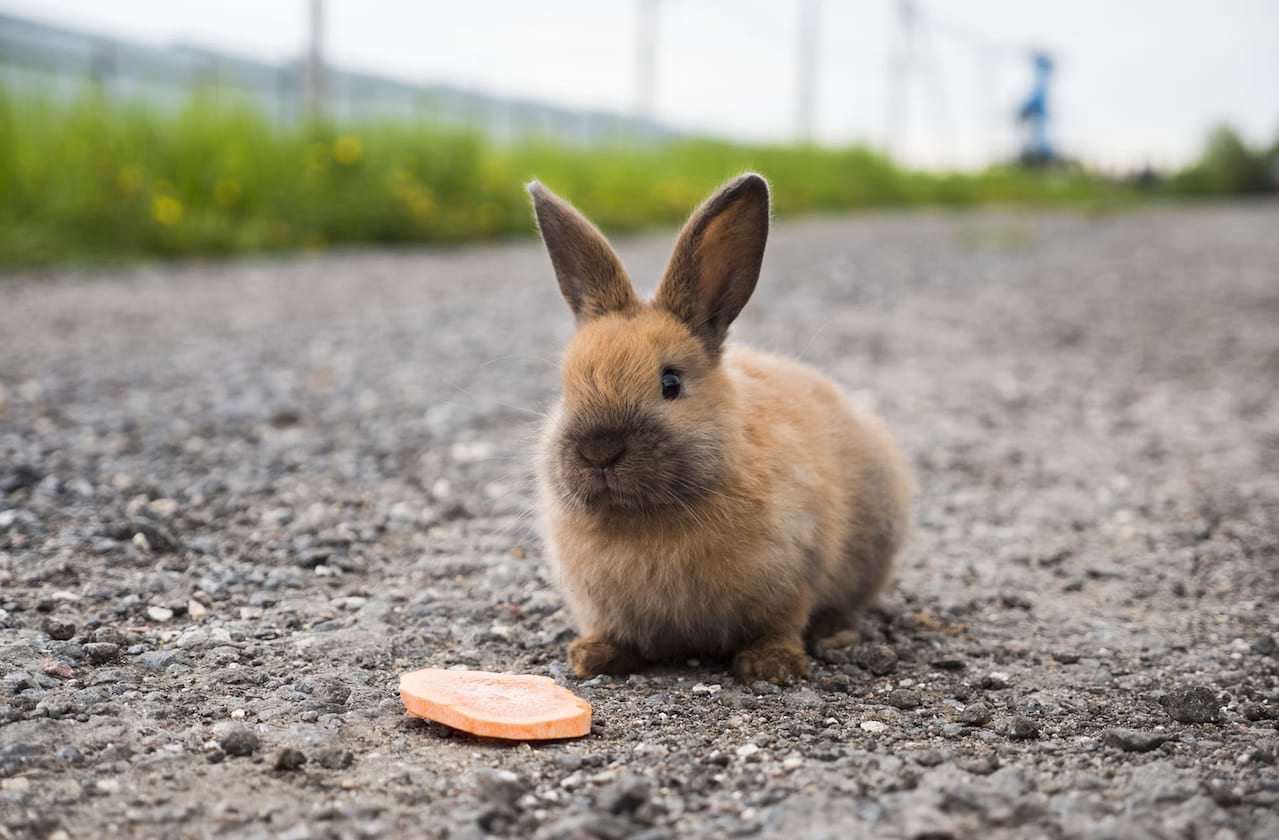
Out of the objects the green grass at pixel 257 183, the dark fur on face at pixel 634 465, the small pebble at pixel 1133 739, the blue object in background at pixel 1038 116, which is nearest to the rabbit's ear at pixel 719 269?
the dark fur on face at pixel 634 465

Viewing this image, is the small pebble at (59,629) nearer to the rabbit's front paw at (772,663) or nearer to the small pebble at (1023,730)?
the rabbit's front paw at (772,663)

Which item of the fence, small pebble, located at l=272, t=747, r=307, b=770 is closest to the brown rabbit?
small pebble, located at l=272, t=747, r=307, b=770

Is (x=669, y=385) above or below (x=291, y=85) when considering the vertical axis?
below

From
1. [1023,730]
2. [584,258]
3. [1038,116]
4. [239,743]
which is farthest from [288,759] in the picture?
[1038,116]

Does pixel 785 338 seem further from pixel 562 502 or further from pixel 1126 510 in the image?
pixel 562 502

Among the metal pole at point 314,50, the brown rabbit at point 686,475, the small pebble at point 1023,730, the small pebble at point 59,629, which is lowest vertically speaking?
the small pebble at point 1023,730

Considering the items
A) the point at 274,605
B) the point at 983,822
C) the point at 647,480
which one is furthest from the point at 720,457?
the point at 274,605

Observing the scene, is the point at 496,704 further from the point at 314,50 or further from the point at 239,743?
the point at 314,50
